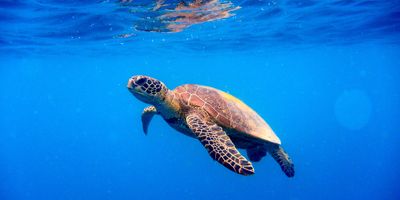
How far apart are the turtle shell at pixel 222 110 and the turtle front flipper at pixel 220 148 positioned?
1.56ft

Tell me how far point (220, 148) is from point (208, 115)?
1.70 meters

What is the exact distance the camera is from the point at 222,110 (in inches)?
260

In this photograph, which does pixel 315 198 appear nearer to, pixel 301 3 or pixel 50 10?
pixel 301 3

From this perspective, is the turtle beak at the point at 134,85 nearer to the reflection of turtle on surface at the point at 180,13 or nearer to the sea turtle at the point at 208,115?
the sea turtle at the point at 208,115

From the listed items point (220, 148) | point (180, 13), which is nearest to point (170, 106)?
point (220, 148)

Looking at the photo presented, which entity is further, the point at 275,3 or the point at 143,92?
the point at 275,3

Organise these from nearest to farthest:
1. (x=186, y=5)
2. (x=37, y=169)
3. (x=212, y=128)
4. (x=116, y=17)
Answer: (x=212, y=128)
(x=186, y=5)
(x=116, y=17)
(x=37, y=169)

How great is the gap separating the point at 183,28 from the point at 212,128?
12.4 metres

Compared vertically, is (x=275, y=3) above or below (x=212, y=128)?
above

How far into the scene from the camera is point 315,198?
36094mm

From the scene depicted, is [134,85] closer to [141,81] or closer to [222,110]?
[141,81]

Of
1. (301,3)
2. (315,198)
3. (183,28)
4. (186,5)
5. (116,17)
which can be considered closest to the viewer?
(186,5)

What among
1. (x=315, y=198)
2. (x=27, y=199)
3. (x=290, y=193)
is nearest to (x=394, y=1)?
(x=315, y=198)

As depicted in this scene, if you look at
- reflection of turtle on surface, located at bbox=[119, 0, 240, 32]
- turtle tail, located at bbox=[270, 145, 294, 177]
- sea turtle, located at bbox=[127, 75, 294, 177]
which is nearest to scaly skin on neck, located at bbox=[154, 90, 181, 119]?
sea turtle, located at bbox=[127, 75, 294, 177]
